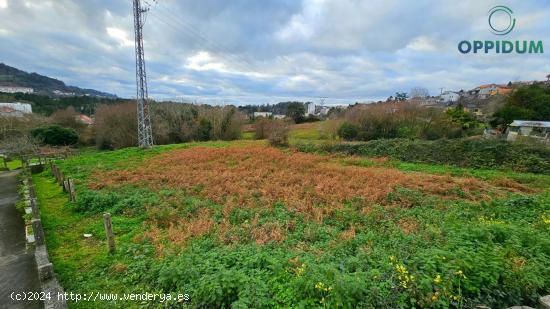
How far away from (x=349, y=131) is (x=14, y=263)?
25550 mm

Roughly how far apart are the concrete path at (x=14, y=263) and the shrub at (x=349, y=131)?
24898 millimetres

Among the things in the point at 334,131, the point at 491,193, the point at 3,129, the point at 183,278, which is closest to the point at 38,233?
the point at 183,278

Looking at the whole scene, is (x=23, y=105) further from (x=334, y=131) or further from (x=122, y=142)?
(x=334, y=131)

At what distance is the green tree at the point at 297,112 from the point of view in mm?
47406

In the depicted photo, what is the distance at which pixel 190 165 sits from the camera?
47.1 feet

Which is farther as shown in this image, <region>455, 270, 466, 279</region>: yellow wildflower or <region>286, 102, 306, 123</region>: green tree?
<region>286, 102, 306, 123</region>: green tree

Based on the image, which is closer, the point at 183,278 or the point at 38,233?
the point at 183,278

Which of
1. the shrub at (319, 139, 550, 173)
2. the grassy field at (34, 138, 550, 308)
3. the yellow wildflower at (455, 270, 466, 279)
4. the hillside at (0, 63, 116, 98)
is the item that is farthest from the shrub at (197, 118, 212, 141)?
the hillside at (0, 63, 116, 98)

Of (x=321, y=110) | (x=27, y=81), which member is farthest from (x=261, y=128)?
(x=27, y=81)

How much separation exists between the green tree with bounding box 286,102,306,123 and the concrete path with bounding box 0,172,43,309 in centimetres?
4236

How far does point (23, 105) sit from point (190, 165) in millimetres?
49145

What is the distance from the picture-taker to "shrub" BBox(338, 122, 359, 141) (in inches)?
1029

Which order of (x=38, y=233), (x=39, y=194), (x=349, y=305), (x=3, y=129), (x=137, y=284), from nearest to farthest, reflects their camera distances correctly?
(x=349, y=305) < (x=137, y=284) < (x=38, y=233) < (x=39, y=194) < (x=3, y=129)

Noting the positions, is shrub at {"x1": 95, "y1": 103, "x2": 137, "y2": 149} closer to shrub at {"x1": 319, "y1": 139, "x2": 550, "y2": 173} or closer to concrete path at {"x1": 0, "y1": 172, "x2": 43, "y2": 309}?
concrete path at {"x1": 0, "y1": 172, "x2": 43, "y2": 309}
